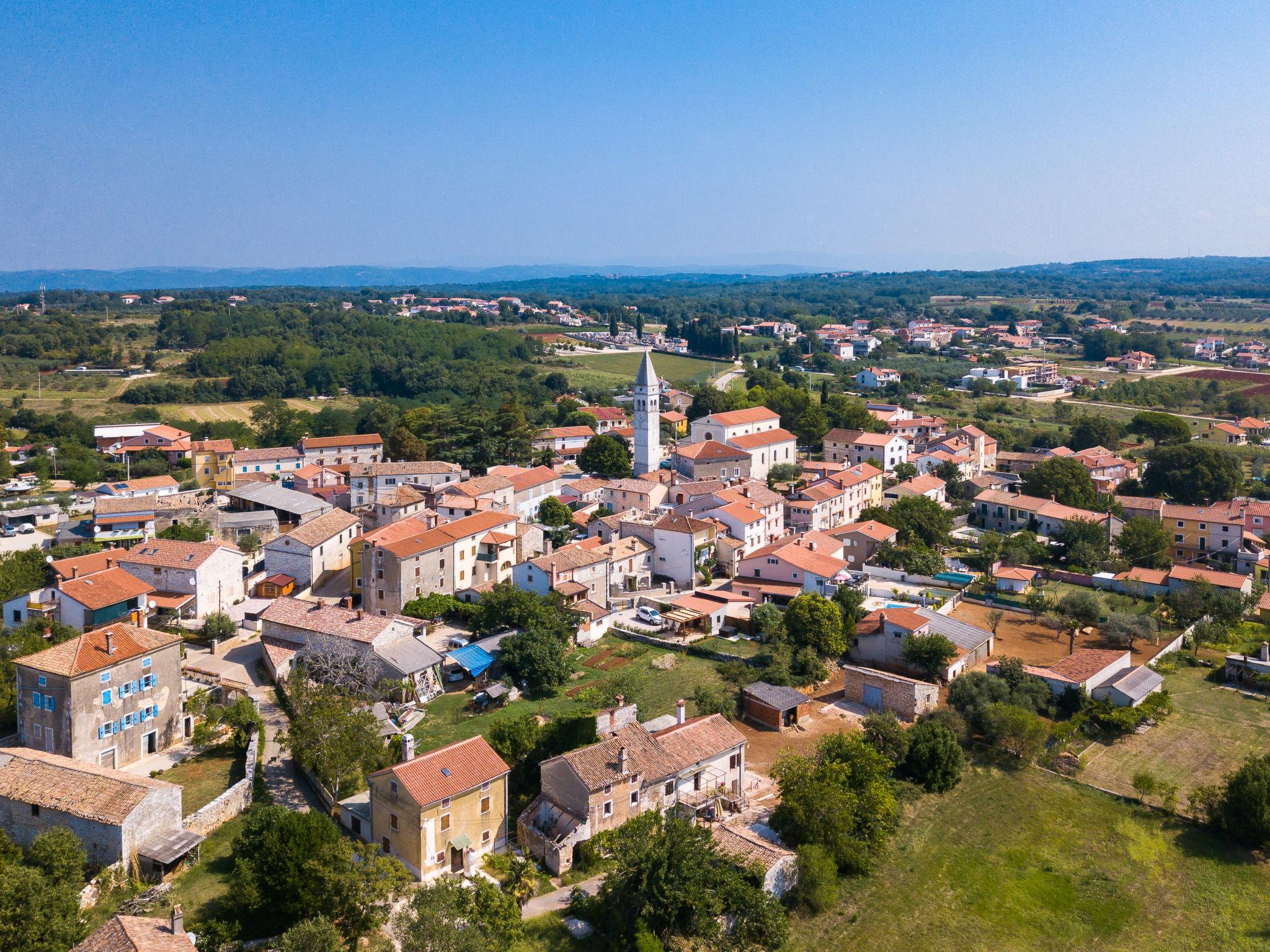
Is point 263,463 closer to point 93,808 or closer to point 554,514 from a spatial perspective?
point 554,514

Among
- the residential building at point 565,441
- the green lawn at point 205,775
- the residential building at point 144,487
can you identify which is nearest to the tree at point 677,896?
the green lawn at point 205,775

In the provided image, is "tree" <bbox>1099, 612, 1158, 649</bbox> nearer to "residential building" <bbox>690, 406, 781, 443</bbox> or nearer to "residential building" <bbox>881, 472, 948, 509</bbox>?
"residential building" <bbox>881, 472, 948, 509</bbox>

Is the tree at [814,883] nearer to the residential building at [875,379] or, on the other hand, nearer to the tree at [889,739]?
the tree at [889,739]

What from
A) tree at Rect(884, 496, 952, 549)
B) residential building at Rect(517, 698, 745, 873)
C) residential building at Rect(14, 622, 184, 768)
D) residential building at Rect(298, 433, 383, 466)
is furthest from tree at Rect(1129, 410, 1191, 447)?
residential building at Rect(14, 622, 184, 768)

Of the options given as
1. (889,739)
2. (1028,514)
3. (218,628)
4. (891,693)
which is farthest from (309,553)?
(1028,514)

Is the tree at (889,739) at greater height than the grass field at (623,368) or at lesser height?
lesser

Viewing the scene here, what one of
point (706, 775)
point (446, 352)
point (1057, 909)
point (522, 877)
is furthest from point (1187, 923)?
point (446, 352)

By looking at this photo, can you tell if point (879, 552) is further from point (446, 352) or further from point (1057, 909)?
point (446, 352)
